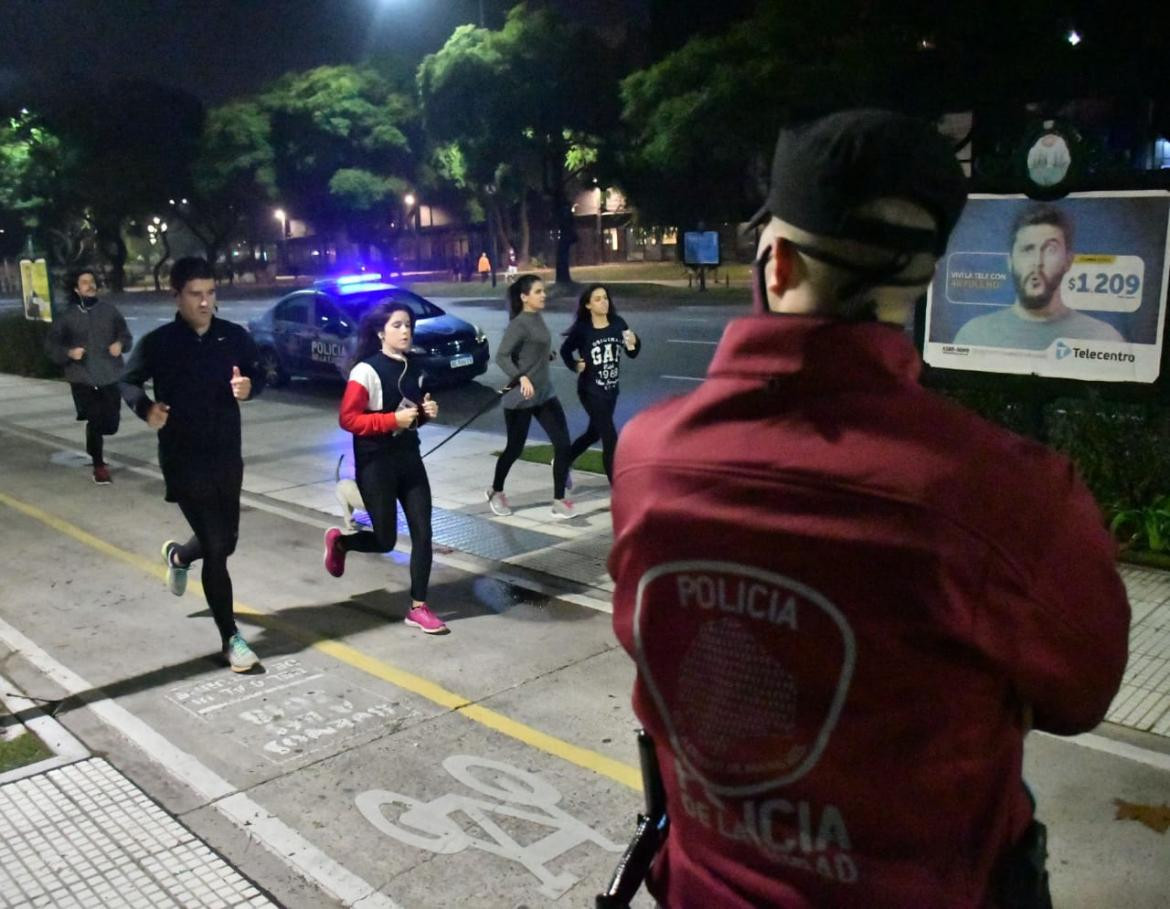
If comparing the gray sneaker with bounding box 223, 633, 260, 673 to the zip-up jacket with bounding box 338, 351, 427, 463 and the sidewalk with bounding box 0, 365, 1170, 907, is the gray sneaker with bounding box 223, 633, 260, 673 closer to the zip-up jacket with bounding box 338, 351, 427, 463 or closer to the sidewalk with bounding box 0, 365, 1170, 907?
the sidewalk with bounding box 0, 365, 1170, 907

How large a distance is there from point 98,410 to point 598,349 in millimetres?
4885

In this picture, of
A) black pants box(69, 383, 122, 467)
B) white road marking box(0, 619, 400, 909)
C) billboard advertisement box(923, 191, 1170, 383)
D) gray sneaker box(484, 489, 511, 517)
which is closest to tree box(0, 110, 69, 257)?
black pants box(69, 383, 122, 467)

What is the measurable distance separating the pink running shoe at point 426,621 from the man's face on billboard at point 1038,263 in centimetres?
423

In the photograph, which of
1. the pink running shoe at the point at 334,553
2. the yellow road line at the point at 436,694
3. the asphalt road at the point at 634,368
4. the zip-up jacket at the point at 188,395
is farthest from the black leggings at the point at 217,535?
the asphalt road at the point at 634,368

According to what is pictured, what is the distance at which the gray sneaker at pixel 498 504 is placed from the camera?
859 centimetres

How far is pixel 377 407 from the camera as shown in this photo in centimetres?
586

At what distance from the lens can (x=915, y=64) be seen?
2262cm

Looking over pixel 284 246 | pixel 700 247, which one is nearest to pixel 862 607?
pixel 700 247

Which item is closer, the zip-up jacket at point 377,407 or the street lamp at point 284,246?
the zip-up jacket at point 377,407

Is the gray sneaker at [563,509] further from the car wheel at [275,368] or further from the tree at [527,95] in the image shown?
the tree at [527,95]

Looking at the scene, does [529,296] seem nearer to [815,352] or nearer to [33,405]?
[815,352]

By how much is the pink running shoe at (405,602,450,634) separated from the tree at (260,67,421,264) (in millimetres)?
45383

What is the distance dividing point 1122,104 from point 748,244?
101 feet

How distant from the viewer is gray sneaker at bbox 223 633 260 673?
559 cm
